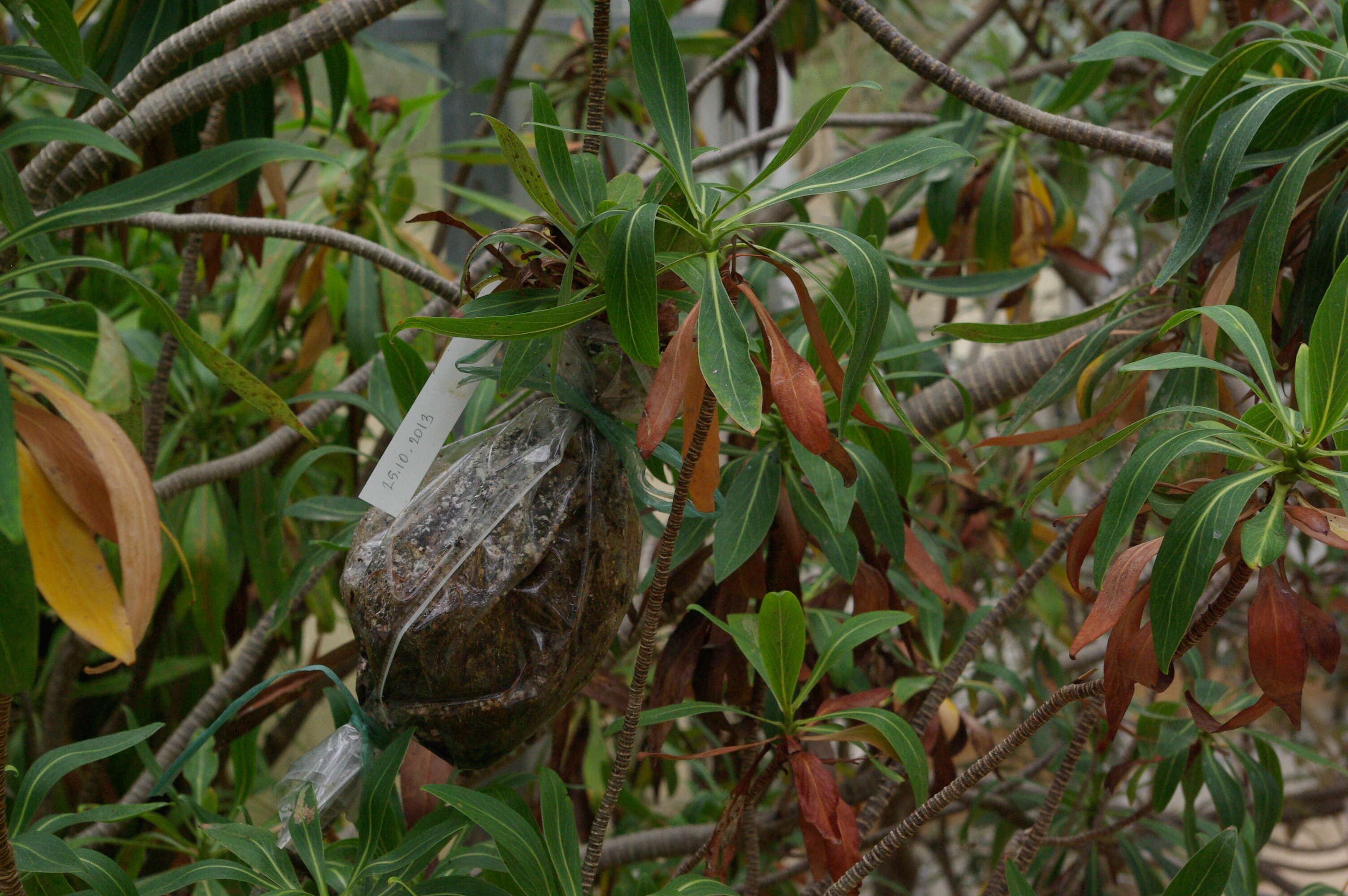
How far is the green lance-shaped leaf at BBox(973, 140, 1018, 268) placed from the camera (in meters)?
1.38

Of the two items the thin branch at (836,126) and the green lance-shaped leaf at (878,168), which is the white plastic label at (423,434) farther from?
the thin branch at (836,126)

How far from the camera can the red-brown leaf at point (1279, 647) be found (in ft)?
1.87

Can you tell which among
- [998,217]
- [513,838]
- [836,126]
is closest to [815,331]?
[513,838]

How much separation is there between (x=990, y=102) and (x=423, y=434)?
50 centimetres

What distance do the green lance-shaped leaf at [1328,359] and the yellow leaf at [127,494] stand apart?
68cm

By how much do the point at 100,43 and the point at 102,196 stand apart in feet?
1.78

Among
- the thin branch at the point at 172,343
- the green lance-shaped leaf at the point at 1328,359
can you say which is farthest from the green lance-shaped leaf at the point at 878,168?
the thin branch at the point at 172,343

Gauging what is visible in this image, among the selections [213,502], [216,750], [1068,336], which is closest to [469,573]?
[216,750]

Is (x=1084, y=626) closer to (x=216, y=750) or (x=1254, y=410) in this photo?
(x=1254, y=410)

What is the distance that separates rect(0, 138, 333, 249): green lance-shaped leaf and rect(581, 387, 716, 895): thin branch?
363 mm

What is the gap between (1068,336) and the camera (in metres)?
1.04

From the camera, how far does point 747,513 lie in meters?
0.80

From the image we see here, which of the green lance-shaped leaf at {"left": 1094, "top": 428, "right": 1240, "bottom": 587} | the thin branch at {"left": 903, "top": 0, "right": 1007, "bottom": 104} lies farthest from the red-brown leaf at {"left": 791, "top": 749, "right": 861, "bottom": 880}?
the thin branch at {"left": 903, "top": 0, "right": 1007, "bottom": 104}

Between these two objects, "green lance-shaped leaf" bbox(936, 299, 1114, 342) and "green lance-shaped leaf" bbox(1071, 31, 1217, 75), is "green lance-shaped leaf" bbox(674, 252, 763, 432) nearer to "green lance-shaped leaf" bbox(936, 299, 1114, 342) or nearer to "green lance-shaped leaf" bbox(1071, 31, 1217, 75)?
"green lance-shaped leaf" bbox(936, 299, 1114, 342)
